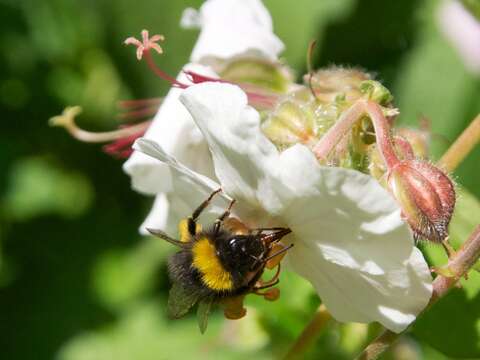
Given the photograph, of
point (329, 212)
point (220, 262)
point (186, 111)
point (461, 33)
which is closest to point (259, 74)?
point (186, 111)

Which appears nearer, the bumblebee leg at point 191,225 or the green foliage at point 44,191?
the bumblebee leg at point 191,225

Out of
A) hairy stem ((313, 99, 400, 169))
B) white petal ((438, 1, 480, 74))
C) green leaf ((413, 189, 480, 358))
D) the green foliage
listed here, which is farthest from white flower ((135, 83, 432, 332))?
the green foliage

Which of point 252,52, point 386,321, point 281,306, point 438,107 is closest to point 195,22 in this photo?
point 252,52

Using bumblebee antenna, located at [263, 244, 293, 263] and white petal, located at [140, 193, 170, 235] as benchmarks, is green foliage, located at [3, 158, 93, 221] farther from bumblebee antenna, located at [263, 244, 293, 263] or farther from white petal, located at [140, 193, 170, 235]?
bumblebee antenna, located at [263, 244, 293, 263]

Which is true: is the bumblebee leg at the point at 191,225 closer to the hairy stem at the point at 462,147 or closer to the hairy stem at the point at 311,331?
the hairy stem at the point at 311,331

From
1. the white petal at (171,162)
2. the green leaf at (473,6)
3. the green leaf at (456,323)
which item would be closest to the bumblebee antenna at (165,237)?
the white petal at (171,162)

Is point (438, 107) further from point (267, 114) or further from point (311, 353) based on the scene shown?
point (267, 114)
